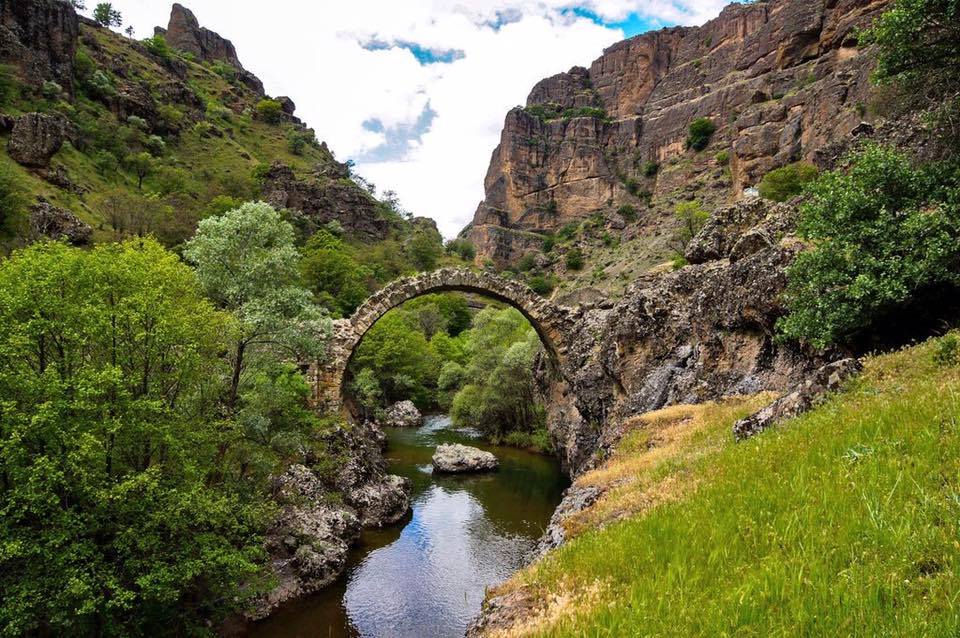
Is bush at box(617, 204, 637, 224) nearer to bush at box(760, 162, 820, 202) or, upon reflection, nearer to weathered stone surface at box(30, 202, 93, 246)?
bush at box(760, 162, 820, 202)

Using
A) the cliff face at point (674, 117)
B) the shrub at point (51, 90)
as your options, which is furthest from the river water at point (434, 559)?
the shrub at point (51, 90)

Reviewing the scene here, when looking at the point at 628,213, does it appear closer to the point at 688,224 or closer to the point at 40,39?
the point at 688,224

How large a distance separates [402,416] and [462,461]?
17331 mm

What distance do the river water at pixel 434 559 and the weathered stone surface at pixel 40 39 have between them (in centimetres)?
5925

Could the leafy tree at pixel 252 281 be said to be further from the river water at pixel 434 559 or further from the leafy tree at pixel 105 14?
the leafy tree at pixel 105 14

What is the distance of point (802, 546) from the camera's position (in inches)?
131

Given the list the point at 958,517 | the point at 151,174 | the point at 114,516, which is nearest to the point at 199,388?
the point at 114,516

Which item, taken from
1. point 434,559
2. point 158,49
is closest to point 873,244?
point 434,559

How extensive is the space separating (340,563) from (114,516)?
7.81 meters

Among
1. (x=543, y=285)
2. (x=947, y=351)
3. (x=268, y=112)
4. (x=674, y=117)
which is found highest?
(x=268, y=112)

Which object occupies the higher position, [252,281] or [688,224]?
[688,224]

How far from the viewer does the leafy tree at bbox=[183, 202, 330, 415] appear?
15.7 metres

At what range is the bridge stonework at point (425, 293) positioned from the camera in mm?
28391

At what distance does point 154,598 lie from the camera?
10.7 metres
